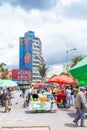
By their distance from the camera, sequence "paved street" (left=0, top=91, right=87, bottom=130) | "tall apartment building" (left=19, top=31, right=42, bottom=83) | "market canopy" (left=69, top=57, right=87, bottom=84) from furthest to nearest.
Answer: "tall apartment building" (left=19, top=31, right=42, bottom=83)
"market canopy" (left=69, top=57, right=87, bottom=84)
"paved street" (left=0, top=91, right=87, bottom=130)

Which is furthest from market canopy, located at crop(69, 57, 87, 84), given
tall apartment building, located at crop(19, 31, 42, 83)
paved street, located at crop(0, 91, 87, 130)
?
tall apartment building, located at crop(19, 31, 42, 83)

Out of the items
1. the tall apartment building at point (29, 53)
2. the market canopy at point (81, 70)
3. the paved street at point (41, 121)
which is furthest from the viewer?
the tall apartment building at point (29, 53)

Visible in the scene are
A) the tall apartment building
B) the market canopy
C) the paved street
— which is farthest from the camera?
the tall apartment building

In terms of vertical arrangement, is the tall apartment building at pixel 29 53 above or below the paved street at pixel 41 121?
above

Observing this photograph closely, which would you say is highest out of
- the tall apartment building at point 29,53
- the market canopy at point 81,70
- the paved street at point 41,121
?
the tall apartment building at point 29,53

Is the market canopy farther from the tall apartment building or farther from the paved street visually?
the tall apartment building

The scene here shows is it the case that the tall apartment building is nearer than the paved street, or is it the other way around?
the paved street

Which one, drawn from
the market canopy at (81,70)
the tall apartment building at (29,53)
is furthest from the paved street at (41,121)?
the tall apartment building at (29,53)

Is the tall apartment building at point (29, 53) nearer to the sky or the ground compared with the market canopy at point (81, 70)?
nearer to the sky

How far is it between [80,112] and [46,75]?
394 ft

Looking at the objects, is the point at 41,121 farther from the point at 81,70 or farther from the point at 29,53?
the point at 29,53

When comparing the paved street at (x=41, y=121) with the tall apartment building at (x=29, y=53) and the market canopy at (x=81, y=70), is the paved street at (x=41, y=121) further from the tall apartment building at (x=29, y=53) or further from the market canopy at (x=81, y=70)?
the tall apartment building at (x=29, y=53)

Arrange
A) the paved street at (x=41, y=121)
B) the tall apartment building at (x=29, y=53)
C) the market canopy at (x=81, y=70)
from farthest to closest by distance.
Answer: the tall apartment building at (x=29, y=53) → the market canopy at (x=81, y=70) → the paved street at (x=41, y=121)

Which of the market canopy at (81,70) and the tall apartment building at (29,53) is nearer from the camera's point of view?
the market canopy at (81,70)
